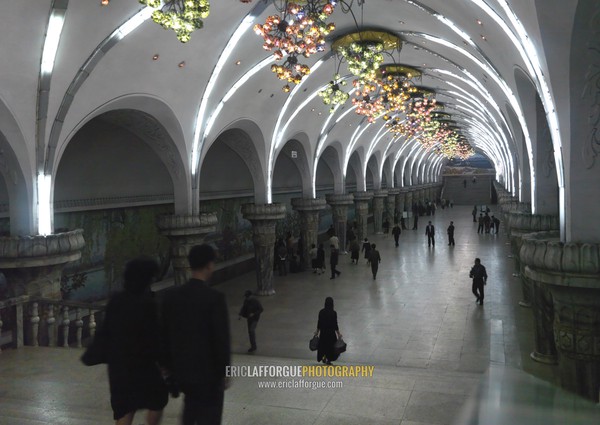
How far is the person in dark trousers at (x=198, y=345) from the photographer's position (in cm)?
271

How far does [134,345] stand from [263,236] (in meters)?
11.6

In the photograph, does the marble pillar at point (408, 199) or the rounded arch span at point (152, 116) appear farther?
the marble pillar at point (408, 199)

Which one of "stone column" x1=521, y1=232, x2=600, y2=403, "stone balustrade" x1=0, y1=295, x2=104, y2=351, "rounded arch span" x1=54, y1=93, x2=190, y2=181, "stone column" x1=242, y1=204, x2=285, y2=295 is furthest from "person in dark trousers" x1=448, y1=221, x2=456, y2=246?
"stone balustrade" x1=0, y1=295, x2=104, y2=351

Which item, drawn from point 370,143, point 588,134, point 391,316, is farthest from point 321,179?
point 588,134

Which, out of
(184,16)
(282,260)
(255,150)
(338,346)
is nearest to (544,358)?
(338,346)

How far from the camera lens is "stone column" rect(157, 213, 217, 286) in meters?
11.3

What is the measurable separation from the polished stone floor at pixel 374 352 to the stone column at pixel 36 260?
189 centimetres

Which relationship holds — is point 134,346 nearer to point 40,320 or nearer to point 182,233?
point 40,320

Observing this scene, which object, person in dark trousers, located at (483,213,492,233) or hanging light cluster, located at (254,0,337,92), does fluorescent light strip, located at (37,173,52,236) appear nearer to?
hanging light cluster, located at (254,0,337,92)

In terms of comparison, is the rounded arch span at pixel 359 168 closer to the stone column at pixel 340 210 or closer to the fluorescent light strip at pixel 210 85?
the stone column at pixel 340 210

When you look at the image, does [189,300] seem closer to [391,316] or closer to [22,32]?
[22,32]

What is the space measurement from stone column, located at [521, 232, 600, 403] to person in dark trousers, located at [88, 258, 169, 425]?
4152 mm

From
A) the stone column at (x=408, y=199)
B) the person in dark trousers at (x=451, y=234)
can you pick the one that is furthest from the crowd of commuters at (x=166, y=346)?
the stone column at (x=408, y=199)

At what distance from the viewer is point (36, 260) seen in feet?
24.9
